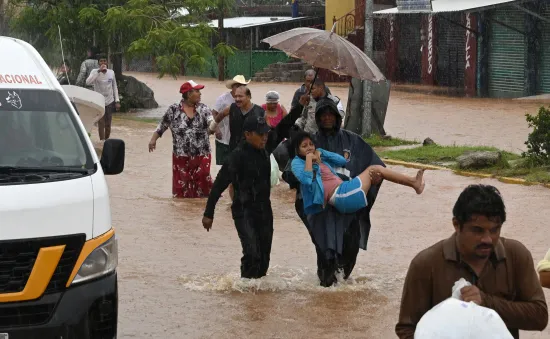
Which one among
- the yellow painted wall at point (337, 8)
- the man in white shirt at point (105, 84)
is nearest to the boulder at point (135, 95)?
the man in white shirt at point (105, 84)

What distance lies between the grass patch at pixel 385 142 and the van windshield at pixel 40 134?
13.5 meters

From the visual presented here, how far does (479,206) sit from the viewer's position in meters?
4.14

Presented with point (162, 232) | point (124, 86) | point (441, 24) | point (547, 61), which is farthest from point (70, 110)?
point (441, 24)

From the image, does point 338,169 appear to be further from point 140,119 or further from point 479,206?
point 140,119

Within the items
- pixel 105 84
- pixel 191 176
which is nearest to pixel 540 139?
pixel 191 176

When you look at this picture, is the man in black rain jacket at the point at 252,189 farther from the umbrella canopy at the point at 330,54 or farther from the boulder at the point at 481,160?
the boulder at the point at 481,160

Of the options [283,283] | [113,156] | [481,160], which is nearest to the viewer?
[113,156]

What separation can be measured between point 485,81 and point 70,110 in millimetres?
31289

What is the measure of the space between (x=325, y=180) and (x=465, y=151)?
949 centimetres

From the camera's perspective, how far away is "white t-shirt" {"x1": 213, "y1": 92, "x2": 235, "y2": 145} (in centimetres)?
1377

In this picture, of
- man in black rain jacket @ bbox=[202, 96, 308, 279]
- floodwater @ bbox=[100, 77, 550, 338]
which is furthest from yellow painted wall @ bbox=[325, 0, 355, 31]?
man in black rain jacket @ bbox=[202, 96, 308, 279]

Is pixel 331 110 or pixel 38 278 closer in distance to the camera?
pixel 38 278

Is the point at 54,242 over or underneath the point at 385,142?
Result: over

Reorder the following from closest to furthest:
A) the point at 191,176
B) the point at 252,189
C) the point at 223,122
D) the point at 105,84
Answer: the point at 252,189, the point at 223,122, the point at 191,176, the point at 105,84
